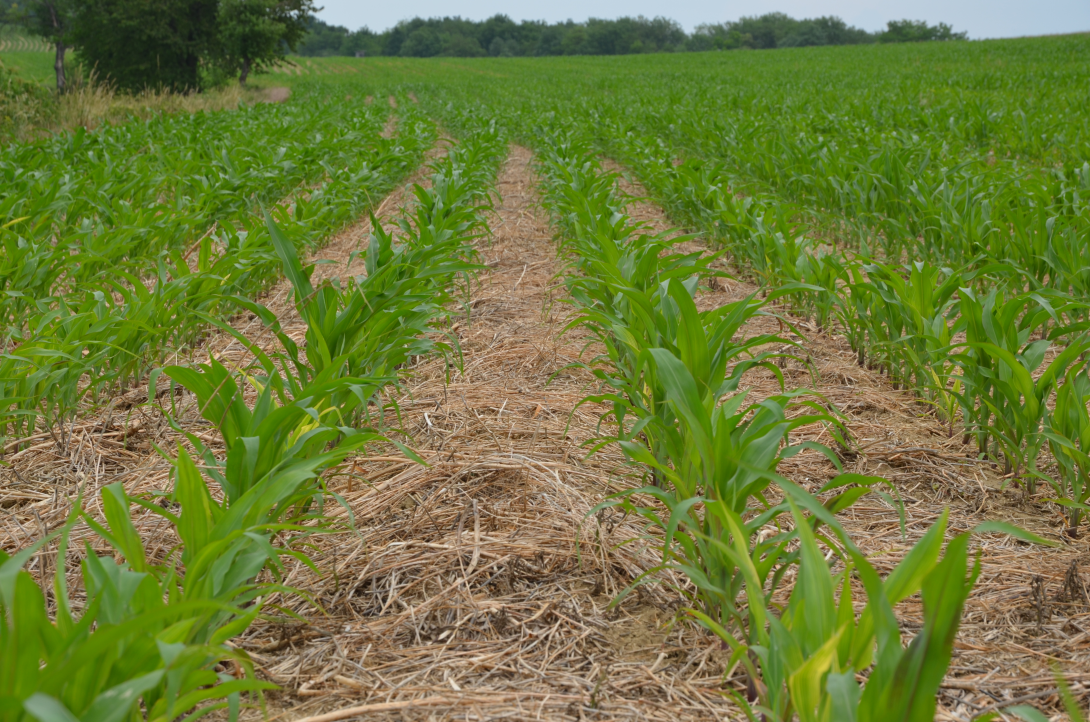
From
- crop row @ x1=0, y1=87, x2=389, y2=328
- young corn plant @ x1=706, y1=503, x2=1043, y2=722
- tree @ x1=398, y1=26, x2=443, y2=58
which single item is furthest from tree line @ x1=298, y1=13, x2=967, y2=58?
young corn plant @ x1=706, y1=503, x2=1043, y2=722

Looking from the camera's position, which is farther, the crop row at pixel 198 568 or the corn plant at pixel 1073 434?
the corn plant at pixel 1073 434

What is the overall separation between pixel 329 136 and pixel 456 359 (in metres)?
7.09

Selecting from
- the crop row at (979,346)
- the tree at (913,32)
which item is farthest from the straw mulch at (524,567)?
the tree at (913,32)

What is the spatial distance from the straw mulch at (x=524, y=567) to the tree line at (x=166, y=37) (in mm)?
23449

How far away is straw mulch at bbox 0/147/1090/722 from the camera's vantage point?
1.38 meters

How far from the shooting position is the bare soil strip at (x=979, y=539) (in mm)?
1407

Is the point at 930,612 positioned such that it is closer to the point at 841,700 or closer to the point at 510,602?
the point at 841,700

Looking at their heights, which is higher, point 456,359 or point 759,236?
point 759,236

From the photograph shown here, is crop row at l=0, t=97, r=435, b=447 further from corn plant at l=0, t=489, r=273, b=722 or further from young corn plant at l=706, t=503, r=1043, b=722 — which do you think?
young corn plant at l=706, t=503, r=1043, b=722

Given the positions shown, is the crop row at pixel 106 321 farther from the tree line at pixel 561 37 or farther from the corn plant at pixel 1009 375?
the tree line at pixel 561 37

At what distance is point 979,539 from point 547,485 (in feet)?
3.85

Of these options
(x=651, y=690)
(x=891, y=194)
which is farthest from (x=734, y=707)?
(x=891, y=194)

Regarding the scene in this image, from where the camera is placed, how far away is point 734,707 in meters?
1.35

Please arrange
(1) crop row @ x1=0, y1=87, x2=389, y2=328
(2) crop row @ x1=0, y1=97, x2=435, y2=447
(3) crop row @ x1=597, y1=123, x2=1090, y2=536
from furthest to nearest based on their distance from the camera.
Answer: (1) crop row @ x1=0, y1=87, x2=389, y2=328 < (2) crop row @ x1=0, y1=97, x2=435, y2=447 < (3) crop row @ x1=597, y1=123, x2=1090, y2=536
